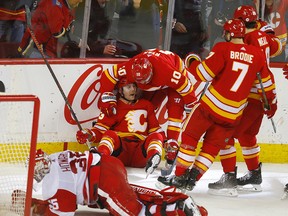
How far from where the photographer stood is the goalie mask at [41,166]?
4.58 m

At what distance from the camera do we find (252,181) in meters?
6.31

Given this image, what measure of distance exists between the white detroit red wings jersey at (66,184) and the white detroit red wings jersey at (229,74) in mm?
1266

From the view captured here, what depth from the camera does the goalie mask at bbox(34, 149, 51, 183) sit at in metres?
4.58

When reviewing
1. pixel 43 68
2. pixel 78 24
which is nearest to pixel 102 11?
pixel 78 24

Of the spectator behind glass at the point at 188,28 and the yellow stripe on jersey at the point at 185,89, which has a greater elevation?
the spectator behind glass at the point at 188,28

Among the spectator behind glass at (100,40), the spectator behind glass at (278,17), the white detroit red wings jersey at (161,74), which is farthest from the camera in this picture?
the spectator behind glass at (278,17)

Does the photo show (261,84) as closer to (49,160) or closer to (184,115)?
(184,115)

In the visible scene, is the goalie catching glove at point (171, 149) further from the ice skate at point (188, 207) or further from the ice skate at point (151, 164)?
the ice skate at point (188, 207)

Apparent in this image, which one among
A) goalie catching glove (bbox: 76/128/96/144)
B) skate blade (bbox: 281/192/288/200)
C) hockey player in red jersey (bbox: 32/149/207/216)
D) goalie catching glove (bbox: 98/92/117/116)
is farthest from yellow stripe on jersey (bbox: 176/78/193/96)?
hockey player in red jersey (bbox: 32/149/207/216)

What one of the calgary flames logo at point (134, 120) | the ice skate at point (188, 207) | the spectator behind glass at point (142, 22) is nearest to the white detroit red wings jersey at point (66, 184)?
the ice skate at point (188, 207)

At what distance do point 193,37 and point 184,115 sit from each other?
624 millimetres

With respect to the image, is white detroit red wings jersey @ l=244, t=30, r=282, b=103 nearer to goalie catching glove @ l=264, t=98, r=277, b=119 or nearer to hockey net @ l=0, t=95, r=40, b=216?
goalie catching glove @ l=264, t=98, r=277, b=119

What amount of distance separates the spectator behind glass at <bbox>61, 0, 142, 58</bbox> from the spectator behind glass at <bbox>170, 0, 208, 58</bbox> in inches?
15.7

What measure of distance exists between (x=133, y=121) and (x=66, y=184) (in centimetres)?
206
